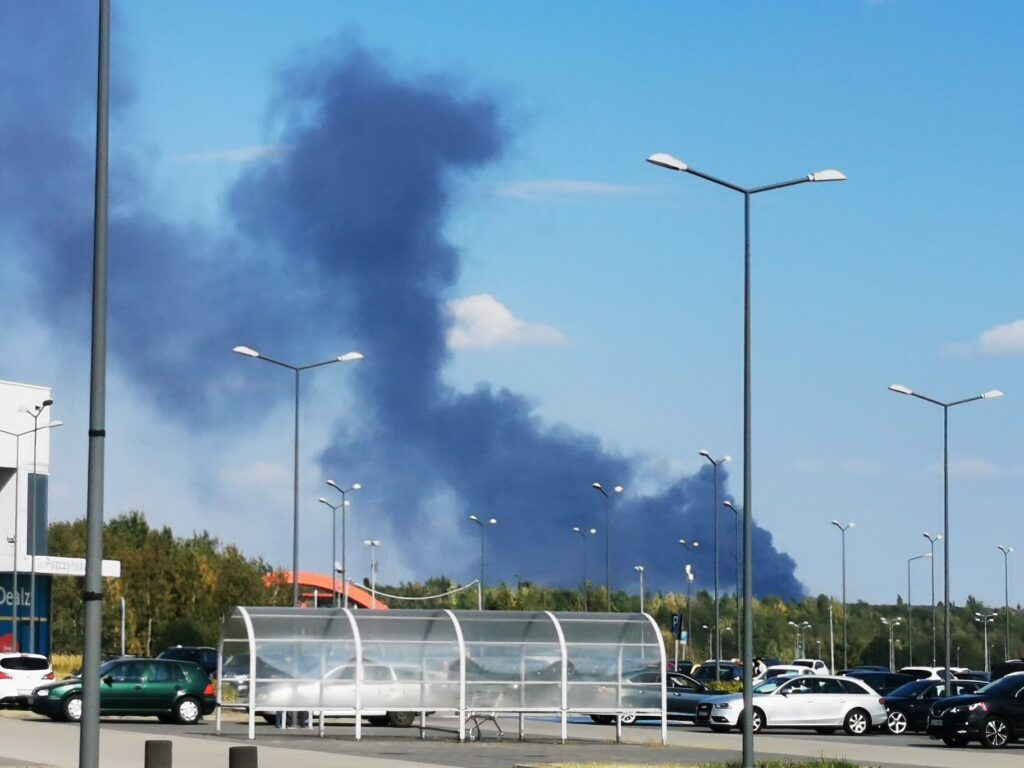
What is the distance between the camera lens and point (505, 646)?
115ft

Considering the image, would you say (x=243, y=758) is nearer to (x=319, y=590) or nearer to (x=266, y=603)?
(x=266, y=603)

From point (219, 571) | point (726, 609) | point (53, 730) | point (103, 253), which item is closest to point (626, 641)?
point (53, 730)

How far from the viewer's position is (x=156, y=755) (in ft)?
68.2

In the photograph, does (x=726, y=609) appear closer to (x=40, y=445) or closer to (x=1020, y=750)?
(x=40, y=445)

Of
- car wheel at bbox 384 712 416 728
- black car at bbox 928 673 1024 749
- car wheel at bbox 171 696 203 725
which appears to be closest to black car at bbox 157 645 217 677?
car wheel at bbox 171 696 203 725

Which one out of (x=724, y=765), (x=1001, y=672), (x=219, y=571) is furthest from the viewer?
(x=219, y=571)

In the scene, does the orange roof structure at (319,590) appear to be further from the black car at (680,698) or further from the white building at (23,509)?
the black car at (680,698)

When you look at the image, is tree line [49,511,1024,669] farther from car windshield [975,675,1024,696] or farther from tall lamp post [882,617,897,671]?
car windshield [975,675,1024,696]

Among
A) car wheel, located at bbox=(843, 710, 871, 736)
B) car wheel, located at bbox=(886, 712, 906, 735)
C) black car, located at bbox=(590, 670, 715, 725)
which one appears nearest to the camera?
car wheel, located at bbox=(843, 710, 871, 736)

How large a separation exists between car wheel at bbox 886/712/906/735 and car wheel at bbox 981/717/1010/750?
23.6ft

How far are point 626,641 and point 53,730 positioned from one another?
38.5 ft

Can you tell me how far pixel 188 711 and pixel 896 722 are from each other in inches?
694

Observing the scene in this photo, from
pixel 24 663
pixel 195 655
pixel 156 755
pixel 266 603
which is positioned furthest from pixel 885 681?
pixel 266 603

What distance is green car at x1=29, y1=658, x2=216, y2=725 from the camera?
130 ft
